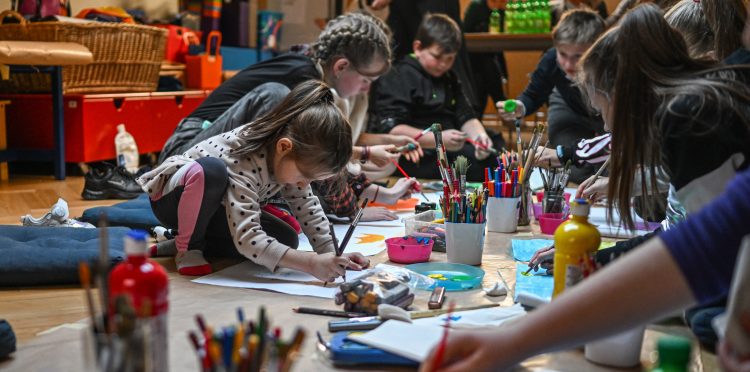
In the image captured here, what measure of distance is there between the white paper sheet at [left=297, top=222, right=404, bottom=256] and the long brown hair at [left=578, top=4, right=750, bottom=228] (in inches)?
30.2

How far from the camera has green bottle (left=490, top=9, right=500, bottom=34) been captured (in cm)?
514

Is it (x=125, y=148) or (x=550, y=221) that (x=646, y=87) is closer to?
(x=550, y=221)

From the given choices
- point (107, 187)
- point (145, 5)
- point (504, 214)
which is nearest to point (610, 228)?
point (504, 214)

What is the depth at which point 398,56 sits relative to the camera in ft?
14.3

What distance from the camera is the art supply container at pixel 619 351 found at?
1.18 meters

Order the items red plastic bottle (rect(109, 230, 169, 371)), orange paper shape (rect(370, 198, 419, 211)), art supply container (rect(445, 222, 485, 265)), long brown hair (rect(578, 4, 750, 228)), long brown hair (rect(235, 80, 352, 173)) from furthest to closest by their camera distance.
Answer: orange paper shape (rect(370, 198, 419, 211))
art supply container (rect(445, 222, 485, 265))
long brown hair (rect(235, 80, 352, 173))
long brown hair (rect(578, 4, 750, 228))
red plastic bottle (rect(109, 230, 169, 371))

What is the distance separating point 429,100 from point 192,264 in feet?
6.92

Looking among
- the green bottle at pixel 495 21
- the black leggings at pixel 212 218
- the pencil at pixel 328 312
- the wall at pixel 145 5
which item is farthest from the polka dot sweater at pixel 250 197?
the green bottle at pixel 495 21

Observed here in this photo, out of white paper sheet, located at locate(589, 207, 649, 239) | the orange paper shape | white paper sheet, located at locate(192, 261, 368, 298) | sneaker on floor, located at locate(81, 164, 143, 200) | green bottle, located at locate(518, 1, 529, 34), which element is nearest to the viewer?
white paper sheet, located at locate(192, 261, 368, 298)

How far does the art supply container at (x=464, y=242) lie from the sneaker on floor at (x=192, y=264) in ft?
1.81

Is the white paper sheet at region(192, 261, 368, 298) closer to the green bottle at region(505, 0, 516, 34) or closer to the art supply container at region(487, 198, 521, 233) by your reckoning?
the art supply container at region(487, 198, 521, 233)

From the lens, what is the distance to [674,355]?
684 mm

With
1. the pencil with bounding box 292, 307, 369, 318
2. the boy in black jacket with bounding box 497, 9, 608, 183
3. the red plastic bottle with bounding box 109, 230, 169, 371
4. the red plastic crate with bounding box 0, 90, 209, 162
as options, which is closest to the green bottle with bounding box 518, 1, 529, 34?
the boy in black jacket with bounding box 497, 9, 608, 183

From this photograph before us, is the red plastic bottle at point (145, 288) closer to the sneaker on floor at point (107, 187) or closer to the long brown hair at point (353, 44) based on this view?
the long brown hair at point (353, 44)
